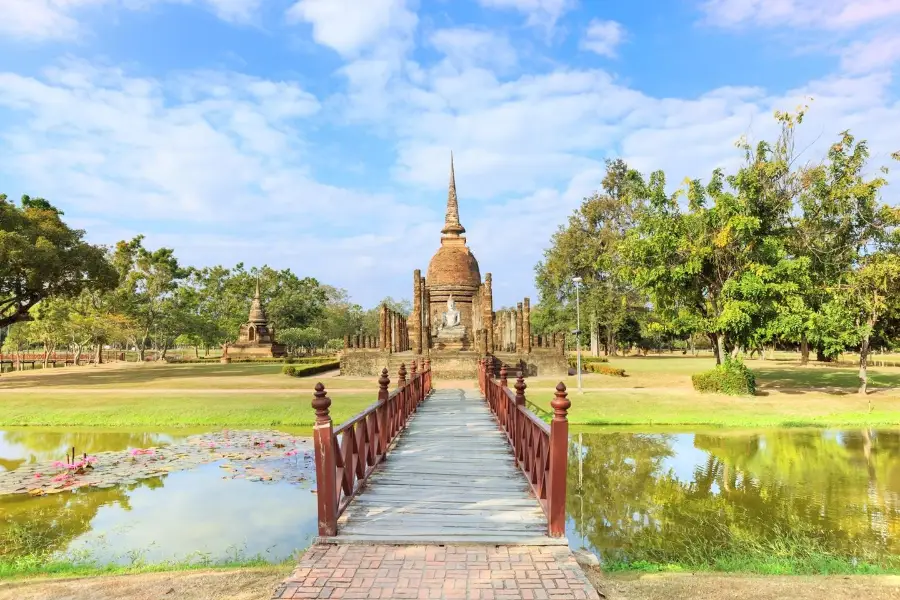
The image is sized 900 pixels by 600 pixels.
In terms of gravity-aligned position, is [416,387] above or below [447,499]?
above

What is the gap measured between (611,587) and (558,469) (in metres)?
1.14

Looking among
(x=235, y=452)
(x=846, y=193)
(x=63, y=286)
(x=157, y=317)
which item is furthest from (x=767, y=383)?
(x=157, y=317)

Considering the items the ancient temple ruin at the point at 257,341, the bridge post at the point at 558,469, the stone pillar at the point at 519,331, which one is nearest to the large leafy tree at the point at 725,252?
the stone pillar at the point at 519,331

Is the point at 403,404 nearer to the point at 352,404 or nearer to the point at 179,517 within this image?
the point at 179,517

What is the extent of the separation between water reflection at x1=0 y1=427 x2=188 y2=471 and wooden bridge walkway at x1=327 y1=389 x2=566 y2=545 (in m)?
8.11

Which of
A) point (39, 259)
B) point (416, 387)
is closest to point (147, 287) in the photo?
point (39, 259)

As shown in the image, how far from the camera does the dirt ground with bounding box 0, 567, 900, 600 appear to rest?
17.5ft

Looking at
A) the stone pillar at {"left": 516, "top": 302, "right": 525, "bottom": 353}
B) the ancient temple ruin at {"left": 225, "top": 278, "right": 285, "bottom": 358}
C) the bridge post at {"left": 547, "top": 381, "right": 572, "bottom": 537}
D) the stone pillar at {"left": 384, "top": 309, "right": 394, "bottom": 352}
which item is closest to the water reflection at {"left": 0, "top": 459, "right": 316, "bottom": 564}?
the bridge post at {"left": 547, "top": 381, "right": 572, "bottom": 537}

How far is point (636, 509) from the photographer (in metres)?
9.04

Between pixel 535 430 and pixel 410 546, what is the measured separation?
7.01ft

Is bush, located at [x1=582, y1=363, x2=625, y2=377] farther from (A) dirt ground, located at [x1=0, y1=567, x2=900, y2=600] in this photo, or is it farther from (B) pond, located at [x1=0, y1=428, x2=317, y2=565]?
(A) dirt ground, located at [x1=0, y1=567, x2=900, y2=600]

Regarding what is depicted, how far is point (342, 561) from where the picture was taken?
5129mm

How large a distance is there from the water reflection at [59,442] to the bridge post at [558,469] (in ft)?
38.3

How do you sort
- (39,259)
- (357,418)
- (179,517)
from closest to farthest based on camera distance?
(357,418) < (179,517) < (39,259)
